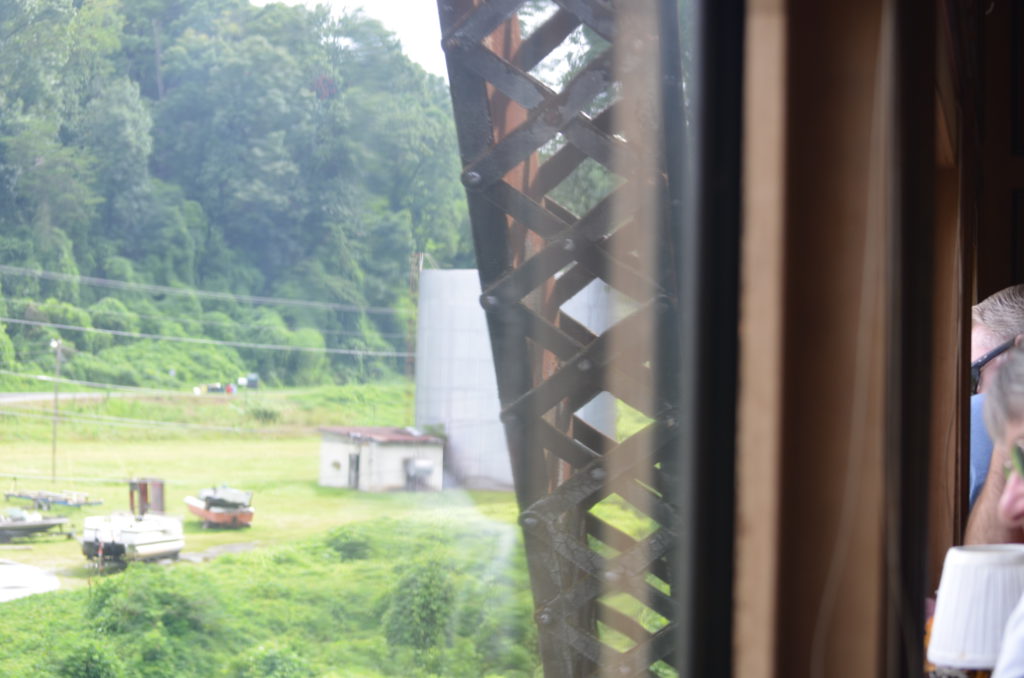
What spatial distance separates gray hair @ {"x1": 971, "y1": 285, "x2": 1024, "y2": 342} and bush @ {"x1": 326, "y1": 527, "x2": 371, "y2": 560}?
1.50 metres

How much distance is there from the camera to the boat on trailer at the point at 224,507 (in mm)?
2633

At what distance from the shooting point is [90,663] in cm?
324

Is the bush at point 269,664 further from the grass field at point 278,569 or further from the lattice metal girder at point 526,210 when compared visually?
the lattice metal girder at point 526,210

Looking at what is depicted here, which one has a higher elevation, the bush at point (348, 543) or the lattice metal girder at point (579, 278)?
the lattice metal girder at point (579, 278)

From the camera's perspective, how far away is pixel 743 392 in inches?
17.2

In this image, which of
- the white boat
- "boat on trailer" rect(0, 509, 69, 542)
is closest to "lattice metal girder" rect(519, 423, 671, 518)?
the white boat

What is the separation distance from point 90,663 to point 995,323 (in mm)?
3072

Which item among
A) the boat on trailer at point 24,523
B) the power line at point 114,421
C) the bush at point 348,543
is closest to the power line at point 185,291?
the power line at point 114,421

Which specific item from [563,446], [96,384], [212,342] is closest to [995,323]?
[563,446]

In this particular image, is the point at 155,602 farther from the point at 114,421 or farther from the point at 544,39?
the point at 544,39

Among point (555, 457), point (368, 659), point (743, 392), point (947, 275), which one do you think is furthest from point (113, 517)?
point (743, 392)

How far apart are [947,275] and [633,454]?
3.51 ft

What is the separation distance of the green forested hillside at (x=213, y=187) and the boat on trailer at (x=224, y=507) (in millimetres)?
487

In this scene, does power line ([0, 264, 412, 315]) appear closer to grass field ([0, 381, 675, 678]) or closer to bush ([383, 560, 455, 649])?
grass field ([0, 381, 675, 678])
